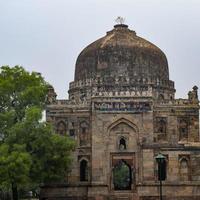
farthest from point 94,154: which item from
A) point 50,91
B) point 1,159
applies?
point 1,159

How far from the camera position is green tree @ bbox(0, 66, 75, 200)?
26141 mm

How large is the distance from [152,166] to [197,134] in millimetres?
3851

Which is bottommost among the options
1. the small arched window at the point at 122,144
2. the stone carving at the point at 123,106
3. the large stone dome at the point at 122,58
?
the small arched window at the point at 122,144

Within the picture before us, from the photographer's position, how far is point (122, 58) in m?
36.4

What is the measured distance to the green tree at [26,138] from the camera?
26.1 m

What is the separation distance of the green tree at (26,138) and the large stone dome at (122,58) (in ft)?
22.9

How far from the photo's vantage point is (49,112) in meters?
33.6

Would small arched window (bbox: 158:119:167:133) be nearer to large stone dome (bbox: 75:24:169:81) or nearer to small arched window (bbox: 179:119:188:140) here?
small arched window (bbox: 179:119:188:140)

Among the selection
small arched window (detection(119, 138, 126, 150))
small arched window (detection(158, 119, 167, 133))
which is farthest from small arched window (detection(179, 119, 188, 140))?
small arched window (detection(119, 138, 126, 150))

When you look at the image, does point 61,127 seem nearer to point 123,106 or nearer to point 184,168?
point 123,106

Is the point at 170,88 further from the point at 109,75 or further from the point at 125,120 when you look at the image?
the point at 125,120

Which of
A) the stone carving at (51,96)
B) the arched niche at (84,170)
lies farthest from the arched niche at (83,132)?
the stone carving at (51,96)

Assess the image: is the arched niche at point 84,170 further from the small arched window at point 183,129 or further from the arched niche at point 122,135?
the small arched window at point 183,129

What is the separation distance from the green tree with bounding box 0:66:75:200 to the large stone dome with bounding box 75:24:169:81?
6.99 m
